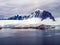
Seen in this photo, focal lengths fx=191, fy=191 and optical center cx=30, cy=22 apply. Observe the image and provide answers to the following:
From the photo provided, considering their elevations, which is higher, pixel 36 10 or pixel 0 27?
pixel 36 10

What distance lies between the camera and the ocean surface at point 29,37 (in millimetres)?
5266

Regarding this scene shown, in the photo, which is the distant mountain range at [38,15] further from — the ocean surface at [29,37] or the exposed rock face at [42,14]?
the ocean surface at [29,37]

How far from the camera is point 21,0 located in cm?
591

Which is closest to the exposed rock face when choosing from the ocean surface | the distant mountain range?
the distant mountain range

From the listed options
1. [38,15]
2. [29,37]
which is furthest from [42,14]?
[29,37]

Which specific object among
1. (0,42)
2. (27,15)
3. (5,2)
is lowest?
(0,42)

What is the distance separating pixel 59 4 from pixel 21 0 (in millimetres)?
1179

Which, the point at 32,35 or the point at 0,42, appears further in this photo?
the point at 32,35

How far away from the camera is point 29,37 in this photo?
574 centimetres

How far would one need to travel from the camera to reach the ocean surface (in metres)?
5.27

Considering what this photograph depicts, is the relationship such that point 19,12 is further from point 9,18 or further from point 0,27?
point 0,27

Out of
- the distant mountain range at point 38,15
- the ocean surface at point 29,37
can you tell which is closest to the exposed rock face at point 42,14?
the distant mountain range at point 38,15

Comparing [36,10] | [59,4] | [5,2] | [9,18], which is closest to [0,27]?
[9,18]

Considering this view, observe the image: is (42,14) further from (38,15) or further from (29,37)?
(29,37)
